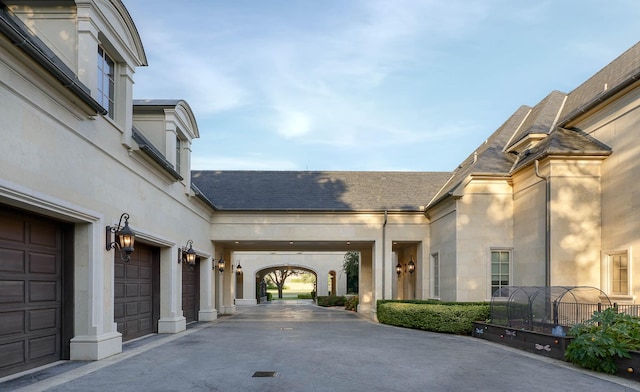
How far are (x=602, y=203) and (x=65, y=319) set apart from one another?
13.9m

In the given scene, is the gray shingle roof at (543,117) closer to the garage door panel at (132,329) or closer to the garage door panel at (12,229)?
the garage door panel at (132,329)

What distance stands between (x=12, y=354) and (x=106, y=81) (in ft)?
20.0

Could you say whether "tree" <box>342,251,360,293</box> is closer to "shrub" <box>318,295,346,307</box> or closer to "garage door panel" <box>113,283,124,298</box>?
"shrub" <box>318,295,346,307</box>

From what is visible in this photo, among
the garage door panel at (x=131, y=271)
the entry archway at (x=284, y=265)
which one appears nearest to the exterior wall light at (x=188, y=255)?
the garage door panel at (x=131, y=271)

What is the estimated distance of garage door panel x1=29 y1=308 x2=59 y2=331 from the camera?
9266 millimetres

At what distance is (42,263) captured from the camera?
382 inches

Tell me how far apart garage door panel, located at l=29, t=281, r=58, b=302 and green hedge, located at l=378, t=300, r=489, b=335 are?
37.9 feet

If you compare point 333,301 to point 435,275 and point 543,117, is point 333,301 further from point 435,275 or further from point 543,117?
point 543,117

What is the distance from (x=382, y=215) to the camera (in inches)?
938

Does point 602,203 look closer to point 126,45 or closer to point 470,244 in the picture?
point 470,244

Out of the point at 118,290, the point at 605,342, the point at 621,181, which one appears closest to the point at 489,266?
the point at 621,181

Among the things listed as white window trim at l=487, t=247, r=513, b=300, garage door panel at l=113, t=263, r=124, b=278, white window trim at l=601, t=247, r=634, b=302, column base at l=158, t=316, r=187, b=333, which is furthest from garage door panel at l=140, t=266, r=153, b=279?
white window trim at l=601, t=247, r=634, b=302

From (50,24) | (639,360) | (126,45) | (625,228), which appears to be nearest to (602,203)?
(625,228)

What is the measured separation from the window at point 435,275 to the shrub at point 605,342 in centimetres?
1097
